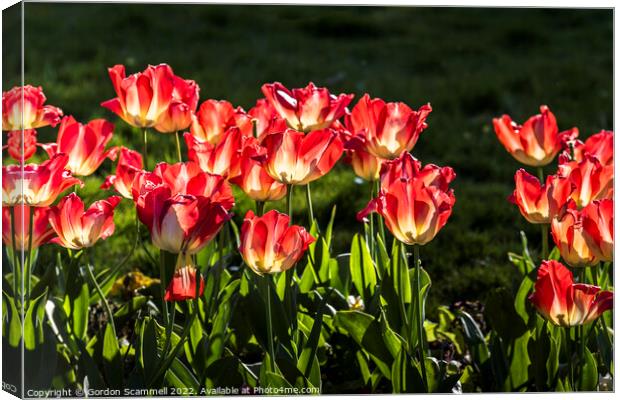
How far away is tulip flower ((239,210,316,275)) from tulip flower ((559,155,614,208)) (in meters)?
0.50

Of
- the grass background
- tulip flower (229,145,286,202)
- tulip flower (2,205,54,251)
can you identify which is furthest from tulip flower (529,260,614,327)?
the grass background

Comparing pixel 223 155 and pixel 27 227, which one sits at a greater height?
pixel 223 155

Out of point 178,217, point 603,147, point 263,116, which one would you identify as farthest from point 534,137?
point 178,217

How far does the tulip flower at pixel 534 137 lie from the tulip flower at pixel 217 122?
0.45 meters

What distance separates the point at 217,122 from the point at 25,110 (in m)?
0.32

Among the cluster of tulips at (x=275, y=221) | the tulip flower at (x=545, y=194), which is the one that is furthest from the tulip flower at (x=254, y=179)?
the tulip flower at (x=545, y=194)

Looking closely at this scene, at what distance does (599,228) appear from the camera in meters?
1.58

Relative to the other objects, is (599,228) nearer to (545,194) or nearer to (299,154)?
(545,194)

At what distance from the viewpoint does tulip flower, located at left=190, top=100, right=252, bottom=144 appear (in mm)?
1795

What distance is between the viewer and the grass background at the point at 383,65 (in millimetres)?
2795

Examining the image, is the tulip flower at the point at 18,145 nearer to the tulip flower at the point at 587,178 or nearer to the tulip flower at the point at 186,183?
the tulip flower at the point at 186,183

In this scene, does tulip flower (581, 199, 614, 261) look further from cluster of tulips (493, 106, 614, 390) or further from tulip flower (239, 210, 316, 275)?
tulip flower (239, 210, 316, 275)

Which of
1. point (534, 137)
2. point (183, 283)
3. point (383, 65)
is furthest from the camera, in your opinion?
point (383, 65)

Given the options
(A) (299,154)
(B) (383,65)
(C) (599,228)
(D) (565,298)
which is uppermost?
(B) (383,65)
